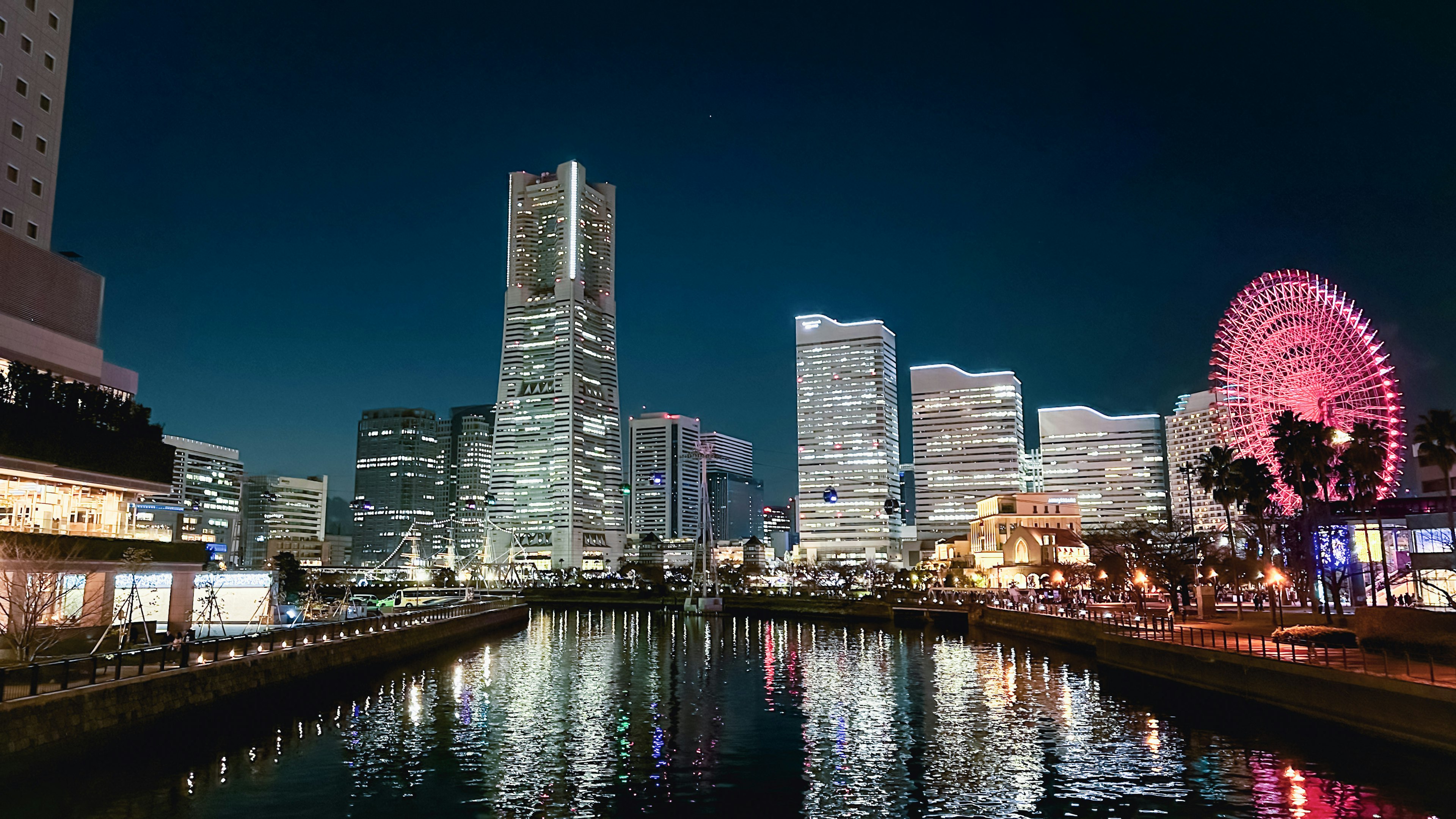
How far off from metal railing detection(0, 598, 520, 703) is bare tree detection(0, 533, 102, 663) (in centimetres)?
262

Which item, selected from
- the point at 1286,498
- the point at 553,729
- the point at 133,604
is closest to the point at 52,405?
the point at 133,604

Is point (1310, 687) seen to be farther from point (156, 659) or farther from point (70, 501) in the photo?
point (70, 501)

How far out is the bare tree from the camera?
119ft

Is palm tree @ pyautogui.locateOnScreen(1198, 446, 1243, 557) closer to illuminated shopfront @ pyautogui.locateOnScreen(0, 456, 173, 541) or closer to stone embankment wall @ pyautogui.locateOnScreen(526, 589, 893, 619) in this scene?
stone embankment wall @ pyautogui.locateOnScreen(526, 589, 893, 619)

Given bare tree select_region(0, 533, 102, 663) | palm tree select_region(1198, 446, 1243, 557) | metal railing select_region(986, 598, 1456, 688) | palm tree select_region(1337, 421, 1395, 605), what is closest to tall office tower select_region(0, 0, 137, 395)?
bare tree select_region(0, 533, 102, 663)

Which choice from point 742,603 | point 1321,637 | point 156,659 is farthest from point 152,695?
point 742,603

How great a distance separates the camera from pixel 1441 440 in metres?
64.9

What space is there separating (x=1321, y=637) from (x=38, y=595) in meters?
55.4

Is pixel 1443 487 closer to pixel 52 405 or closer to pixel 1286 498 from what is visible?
pixel 1286 498

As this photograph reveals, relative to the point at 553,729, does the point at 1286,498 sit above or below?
above

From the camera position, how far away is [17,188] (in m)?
64.4

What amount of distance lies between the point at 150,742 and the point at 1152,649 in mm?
46027

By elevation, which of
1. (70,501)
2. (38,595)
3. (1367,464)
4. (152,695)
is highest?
(1367,464)

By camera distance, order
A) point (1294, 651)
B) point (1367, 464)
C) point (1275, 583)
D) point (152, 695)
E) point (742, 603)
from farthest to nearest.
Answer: point (742, 603) < point (1367, 464) < point (1275, 583) < point (1294, 651) < point (152, 695)
